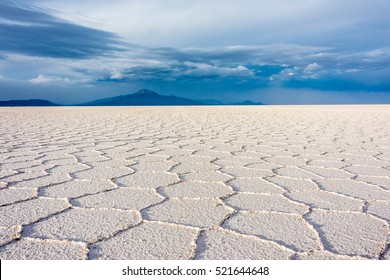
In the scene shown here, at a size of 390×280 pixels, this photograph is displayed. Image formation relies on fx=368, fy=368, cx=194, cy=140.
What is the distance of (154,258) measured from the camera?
3.51ft

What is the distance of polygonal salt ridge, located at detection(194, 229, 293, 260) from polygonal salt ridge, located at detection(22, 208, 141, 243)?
30 centimetres

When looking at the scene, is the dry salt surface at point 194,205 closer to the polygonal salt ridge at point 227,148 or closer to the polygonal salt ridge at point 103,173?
the polygonal salt ridge at point 103,173

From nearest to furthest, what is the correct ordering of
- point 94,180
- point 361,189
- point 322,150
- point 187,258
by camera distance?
1. point 187,258
2. point 361,189
3. point 94,180
4. point 322,150

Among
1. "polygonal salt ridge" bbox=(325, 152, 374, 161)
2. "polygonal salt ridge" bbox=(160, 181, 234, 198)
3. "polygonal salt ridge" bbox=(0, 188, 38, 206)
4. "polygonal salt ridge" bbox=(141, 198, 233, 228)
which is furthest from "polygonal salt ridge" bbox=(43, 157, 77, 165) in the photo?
"polygonal salt ridge" bbox=(325, 152, 374, 161)

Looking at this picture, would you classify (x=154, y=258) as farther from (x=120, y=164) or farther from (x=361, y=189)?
(x=120, y=164)

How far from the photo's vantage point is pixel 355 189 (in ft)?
5.95

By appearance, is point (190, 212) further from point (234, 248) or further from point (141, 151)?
point (141, 151)

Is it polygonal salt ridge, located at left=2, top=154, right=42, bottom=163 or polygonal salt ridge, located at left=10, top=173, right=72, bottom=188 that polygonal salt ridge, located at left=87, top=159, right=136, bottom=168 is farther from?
polygonal salt ridge, located at left=2, top=154, right=42, bottom=163

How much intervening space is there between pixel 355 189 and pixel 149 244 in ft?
3.76

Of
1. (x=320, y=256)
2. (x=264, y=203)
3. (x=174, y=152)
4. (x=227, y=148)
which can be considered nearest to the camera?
(x=320, y=256)

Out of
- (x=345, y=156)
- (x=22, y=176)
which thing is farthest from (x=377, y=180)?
(x=22, y=176)

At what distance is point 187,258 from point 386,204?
981mm

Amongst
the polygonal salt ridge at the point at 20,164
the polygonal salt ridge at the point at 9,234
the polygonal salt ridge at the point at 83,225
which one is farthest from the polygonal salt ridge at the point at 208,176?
the polygonal salt ridge at the point at 20,164

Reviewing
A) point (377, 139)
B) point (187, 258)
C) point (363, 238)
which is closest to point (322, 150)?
point (377, 139)
